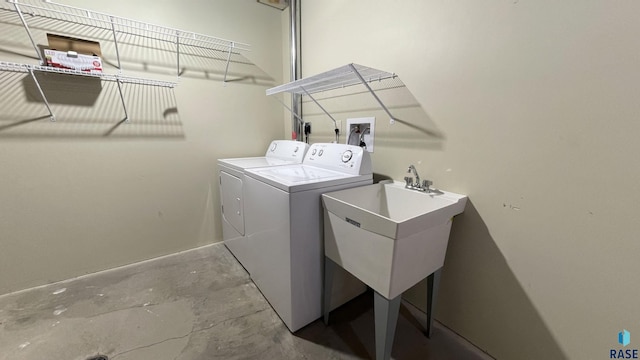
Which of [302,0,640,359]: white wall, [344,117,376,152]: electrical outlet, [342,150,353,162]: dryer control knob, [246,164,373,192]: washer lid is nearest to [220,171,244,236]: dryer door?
[246,164,373,192]: washer lid

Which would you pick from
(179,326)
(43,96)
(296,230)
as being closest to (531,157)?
(296,230)

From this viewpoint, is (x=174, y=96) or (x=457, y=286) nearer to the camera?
(x=457, y=286)

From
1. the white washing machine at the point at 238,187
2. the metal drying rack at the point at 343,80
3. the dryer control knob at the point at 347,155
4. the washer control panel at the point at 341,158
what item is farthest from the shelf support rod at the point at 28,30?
the dryer control knob at the point at 347,155

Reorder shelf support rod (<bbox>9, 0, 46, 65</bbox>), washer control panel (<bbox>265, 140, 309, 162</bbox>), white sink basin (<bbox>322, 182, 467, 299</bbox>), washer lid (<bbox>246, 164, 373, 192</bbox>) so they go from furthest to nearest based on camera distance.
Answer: washer control panel (<bbox>265, 140, 309, 162</bbox>) < shelf support rod (<bbox>9, 0, 46, 65</bbox>) < washer lid (<bbox>246, 164, 373, 192</bbox>) < white sink basin (<bbox>322, 182, 467, 299</bbox>)

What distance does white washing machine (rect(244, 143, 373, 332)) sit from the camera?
132 centimetres

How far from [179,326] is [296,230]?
999 millimetres

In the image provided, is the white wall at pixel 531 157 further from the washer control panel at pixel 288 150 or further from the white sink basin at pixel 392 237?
the washer control panel at pixel 288 150

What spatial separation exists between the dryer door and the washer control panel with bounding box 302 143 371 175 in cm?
62

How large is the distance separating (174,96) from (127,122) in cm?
43

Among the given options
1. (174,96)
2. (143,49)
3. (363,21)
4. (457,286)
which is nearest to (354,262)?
(457,286)

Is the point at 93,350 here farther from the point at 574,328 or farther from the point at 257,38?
the point at 257,38

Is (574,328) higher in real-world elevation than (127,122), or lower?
lower

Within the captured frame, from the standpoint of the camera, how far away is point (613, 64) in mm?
852

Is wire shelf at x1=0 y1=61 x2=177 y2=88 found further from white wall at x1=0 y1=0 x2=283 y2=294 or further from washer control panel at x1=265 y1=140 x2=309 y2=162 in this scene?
washer control panel at x1=265 y1=140 x2=309 y2=162
